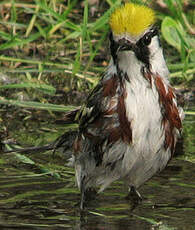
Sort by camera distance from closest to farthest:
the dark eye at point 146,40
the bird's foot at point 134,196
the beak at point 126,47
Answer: the beak at point 126,47
the dark eye at point 146,40
the bird's foot at point 134,196

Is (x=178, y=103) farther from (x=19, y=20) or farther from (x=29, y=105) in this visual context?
(x=19, y=20)

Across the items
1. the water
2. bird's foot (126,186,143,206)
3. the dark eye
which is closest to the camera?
A: the water

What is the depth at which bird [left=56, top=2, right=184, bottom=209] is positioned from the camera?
5.04 metres

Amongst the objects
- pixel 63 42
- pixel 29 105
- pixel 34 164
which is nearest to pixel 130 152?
pixel 34 164

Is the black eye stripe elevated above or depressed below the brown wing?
above

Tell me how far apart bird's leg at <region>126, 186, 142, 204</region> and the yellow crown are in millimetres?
1154

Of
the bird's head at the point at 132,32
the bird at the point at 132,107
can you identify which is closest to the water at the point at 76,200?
the bird at the point at 132,107

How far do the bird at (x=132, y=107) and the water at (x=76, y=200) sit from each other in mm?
224

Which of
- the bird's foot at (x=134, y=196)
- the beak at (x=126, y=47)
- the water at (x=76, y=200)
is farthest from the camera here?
the bird's foot at (x=134, y=196)

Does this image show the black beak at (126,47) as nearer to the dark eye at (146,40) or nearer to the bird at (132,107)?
the bird at (132,107)

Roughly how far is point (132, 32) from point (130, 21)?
0.07 m

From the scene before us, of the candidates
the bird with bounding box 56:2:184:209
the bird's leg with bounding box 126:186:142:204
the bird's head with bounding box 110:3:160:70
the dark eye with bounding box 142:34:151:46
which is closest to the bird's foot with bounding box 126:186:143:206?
the bird's leg with bounding box 126:186:142:204

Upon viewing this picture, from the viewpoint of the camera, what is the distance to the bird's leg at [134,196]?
544cm

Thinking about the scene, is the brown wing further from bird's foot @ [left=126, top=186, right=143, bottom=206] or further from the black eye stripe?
bird's foot @ [left=126, top=186, right=143, bottom=206]
